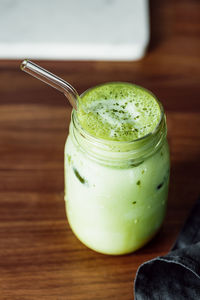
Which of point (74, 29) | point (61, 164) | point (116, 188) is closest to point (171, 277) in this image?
point (116, 188)

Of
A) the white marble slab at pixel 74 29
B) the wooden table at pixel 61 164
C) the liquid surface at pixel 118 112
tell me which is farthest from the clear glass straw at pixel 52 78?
the white marble slab at pixel 74 29

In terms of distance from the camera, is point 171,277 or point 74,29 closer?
point 171,277

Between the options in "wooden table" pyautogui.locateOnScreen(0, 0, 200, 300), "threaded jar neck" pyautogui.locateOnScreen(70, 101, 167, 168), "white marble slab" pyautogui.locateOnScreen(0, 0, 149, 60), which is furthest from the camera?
"white marble slab" pyautogui.locateOnScreen(0, 0, 149, 60)

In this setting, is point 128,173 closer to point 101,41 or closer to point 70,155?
point 70,155

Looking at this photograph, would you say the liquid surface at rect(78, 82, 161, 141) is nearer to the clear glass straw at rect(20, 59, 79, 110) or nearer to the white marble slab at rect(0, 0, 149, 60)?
the clear glass straw at rect(20, 59, 79, 110)

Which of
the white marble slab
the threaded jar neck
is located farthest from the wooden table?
the threaded jar neck

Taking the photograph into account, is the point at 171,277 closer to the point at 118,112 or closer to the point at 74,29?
the point at 118,112

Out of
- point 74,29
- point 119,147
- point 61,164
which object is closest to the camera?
point 119,147
